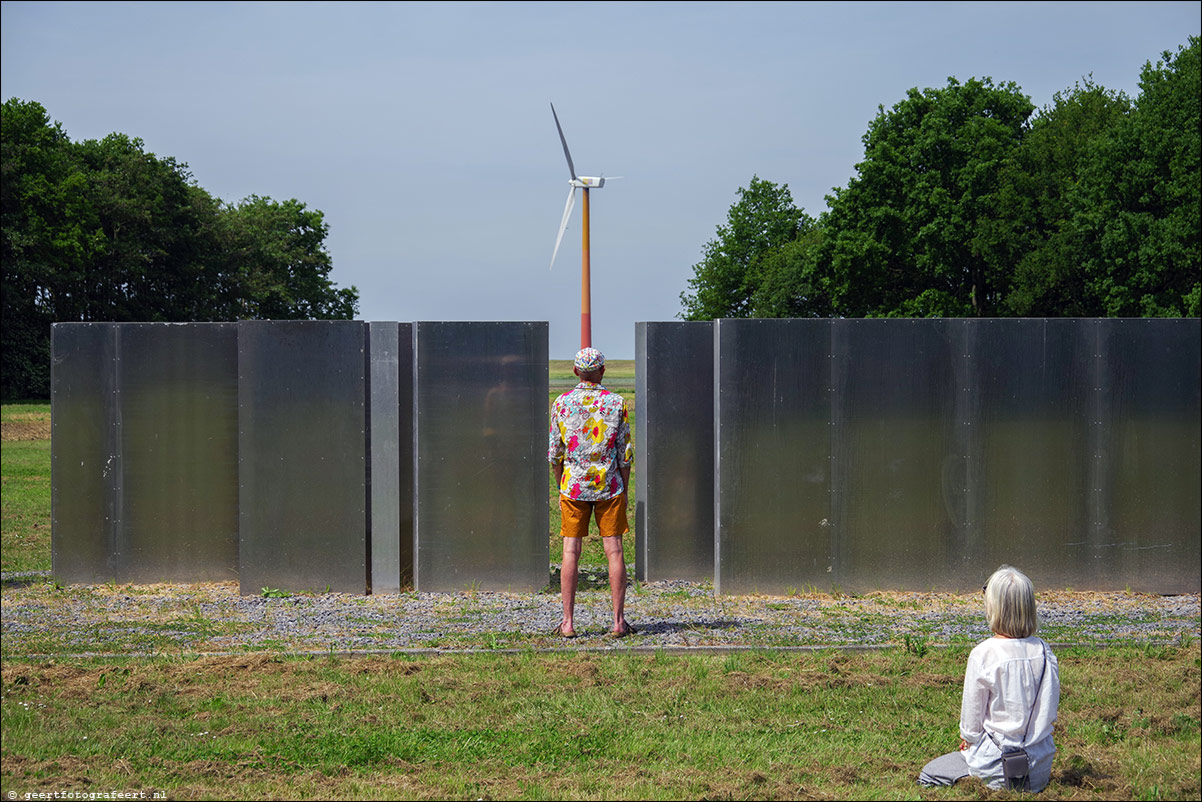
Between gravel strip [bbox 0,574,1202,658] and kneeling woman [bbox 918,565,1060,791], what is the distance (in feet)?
8.57

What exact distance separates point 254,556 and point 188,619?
3.32 ft

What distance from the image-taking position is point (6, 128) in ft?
156

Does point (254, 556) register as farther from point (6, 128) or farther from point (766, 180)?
point (766, 180)

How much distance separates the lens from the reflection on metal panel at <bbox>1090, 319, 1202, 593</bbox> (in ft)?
31.0

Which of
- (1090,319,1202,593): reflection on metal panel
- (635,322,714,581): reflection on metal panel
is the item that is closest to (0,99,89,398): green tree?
(635,322,714,581): reflection on metal panel

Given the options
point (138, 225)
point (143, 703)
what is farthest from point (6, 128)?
point (143, 703)

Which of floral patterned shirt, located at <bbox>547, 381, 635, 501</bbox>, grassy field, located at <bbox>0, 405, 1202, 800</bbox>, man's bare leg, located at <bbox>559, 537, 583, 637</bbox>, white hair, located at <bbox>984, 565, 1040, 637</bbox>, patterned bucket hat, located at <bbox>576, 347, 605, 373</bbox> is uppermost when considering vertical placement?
patterned bucket hat, located at <bbox>576, 347, 605, 373</bbox>

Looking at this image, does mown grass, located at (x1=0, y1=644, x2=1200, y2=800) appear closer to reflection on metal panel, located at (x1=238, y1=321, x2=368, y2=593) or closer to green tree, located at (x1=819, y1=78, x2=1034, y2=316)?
reflection on metal panel, located at (x1=238, y1=321, x2=368, y2=593)

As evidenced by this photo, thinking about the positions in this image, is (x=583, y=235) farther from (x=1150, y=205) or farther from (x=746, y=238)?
(x=746, y=238)

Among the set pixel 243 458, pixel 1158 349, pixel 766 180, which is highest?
pixel 766 180

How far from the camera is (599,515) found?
779 cm

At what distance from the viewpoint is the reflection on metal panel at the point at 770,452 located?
364 inches

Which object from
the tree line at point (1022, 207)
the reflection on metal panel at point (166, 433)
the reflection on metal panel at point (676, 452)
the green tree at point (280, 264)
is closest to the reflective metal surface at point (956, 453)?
the reflection on metal panel at point (676, 452)

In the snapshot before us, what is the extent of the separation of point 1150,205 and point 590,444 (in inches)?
1490
